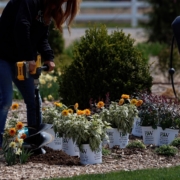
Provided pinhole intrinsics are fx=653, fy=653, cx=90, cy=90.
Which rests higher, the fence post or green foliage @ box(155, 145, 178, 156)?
the fence post

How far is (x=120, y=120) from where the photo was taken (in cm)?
627

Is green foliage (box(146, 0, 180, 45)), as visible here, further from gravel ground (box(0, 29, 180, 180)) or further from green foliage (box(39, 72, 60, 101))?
gravel ground (box(0, 29, 180, 180))

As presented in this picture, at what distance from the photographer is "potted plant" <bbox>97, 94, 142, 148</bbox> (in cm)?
628

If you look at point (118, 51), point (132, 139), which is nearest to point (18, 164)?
point (132, 139)

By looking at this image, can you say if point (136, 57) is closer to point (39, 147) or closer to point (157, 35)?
point (39, 147)

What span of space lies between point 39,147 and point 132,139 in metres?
1.38

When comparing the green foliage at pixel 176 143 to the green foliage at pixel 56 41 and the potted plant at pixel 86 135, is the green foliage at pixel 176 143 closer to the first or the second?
the potted plant at pixel 86 135

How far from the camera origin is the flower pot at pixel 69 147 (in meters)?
6.01

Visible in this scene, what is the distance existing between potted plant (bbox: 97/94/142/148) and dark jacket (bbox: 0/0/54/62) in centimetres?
100

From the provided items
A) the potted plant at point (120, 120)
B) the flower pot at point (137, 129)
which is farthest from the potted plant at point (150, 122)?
the flower pot at point (137, 129)

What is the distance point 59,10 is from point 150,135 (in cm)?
166

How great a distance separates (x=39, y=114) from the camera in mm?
5887

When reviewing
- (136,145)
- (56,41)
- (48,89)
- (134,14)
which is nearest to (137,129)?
(136,145)

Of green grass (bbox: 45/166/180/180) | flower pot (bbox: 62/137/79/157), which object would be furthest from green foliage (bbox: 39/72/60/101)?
green grass (bbox: 45/166/180/180)
